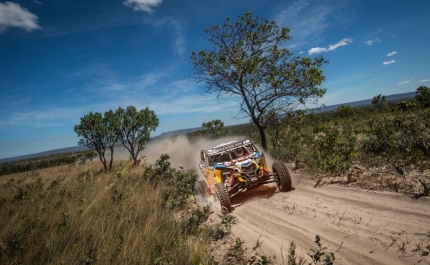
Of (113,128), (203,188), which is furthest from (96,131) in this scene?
(203,188)

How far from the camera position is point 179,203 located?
5.79m

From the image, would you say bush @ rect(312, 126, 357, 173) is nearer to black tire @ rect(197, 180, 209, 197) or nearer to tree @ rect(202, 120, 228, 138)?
black tire @ rect(197, 180, 209, 197)

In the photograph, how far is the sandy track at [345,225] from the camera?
3457 millimetres

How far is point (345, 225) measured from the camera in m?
4.31

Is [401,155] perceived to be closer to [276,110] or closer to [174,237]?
[276,110]

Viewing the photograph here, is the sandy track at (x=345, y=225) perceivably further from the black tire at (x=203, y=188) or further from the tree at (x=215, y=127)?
the tree at (x=215, y=127)

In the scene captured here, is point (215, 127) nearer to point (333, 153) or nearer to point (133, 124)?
point (133, 124)

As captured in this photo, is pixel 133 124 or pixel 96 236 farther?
pixel 133 124

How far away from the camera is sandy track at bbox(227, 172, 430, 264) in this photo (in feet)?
11.3

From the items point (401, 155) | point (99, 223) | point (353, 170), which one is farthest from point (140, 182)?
point (401, 155)

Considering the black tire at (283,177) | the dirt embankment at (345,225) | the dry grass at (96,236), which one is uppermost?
the dry grass at (96,236)

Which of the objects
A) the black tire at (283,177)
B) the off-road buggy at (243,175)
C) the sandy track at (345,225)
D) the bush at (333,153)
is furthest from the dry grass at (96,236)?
the bush at (333,153)

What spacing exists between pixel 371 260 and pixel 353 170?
3.83m

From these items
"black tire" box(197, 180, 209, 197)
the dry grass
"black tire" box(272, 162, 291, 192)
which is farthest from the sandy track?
"black tire" box(197, 180, 209, 197)
